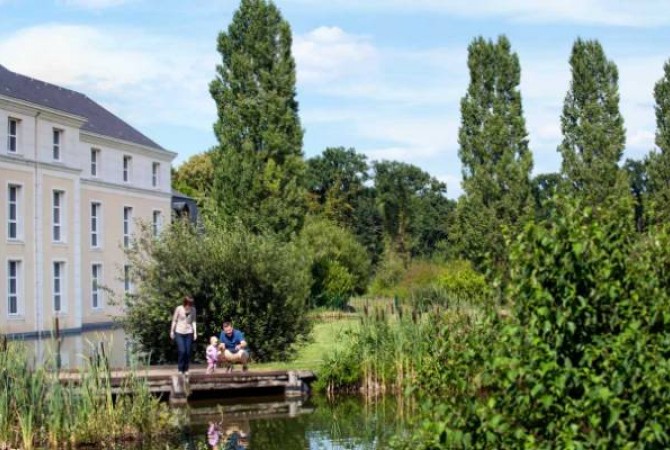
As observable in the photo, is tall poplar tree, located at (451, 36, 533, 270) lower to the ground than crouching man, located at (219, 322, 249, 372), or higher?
higher

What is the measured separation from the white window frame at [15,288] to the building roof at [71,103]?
640 centimetres

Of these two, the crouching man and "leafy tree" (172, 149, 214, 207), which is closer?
the crouching man

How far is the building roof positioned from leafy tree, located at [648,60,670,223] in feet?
82.5

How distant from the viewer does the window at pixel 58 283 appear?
142 feet

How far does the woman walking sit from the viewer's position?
63.6ft

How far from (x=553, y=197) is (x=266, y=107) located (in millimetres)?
37660

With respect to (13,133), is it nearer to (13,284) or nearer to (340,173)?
(13,284)

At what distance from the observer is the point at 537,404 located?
252 inches

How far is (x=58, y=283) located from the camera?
43812mm

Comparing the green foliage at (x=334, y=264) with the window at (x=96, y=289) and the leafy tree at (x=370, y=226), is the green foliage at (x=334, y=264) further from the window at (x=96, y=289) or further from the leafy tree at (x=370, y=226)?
the leafy tree at (x=370, y=226)

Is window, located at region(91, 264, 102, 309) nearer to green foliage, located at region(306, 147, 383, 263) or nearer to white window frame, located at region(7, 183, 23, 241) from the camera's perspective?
white window frame, located at region(7, 183, 23, 241)

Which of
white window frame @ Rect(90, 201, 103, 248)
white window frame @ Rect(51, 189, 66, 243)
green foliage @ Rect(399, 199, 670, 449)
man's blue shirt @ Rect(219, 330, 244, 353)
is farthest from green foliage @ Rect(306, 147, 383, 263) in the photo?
green foliage @ Rect(399, 199, 670, 449)

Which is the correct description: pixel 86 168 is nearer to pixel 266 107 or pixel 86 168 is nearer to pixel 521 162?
pixel 266 107

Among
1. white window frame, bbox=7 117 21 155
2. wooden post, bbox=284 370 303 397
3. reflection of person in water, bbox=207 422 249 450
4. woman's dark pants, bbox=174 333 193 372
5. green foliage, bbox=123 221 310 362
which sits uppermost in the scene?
white window frame, bbox=7 117 21 155
